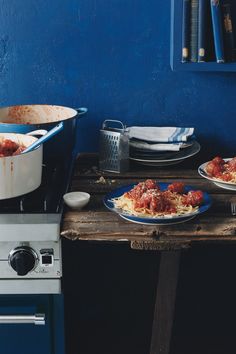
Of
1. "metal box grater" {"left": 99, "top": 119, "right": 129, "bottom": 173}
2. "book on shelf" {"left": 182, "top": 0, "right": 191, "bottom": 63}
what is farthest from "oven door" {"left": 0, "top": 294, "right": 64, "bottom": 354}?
"book on shelf" {"left": 182, "top": 0, "right": 191, "bottom": 63}

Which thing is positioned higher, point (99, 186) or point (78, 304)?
point (99, 186)

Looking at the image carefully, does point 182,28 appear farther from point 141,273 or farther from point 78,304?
point 78,304

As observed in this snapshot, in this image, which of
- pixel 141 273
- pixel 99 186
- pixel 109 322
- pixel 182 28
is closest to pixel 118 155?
pixel 99 186

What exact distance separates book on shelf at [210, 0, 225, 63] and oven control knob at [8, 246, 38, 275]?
89 cm

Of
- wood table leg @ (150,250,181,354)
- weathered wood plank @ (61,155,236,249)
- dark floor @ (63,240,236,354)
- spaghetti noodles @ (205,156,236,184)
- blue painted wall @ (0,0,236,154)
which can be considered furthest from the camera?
dark floor @ (63,240,236,354)

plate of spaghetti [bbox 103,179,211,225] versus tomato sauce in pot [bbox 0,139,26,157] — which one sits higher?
tomato sauce in pot [bbox 0,139,26,157]

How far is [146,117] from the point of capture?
2.11 meters

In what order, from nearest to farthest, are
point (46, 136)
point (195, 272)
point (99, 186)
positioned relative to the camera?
point (46, 136) → point (99, 186) → point (195, 272)

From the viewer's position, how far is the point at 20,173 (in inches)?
59.1

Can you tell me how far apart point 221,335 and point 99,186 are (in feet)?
3.00

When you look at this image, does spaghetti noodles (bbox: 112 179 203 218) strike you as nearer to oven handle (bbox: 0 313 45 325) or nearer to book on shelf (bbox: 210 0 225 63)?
oven handle (bbox: 0 313 45 325)

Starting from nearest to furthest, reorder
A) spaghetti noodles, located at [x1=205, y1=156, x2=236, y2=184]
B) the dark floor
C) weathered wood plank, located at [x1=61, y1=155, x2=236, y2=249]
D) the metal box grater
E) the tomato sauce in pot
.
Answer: weathered wood plank, located at [x1=61, y1=155, x2=236, y2=249] → the tomato sauce in pot → spaghetti noodles, located at [x1=205, y1=156, x2=236, y2=184] → the metal box grater → the dark floor

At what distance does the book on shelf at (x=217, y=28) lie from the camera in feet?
5.90

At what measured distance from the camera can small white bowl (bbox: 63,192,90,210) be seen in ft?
5.16
